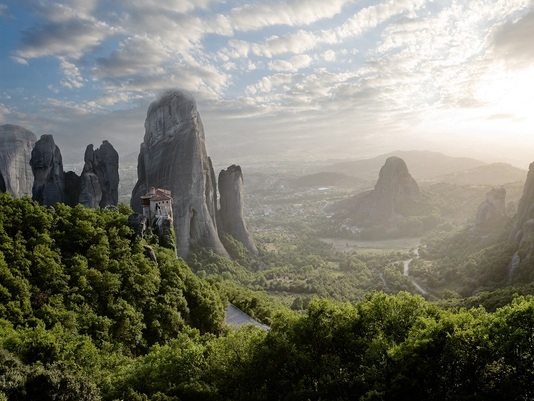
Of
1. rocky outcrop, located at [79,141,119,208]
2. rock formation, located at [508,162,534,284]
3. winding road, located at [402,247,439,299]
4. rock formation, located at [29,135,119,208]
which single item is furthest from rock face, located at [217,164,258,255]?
rock formation, located at [508,162,534,284]

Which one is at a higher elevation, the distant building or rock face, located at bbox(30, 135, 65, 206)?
rock face, located at bbox(30, 135, 65, 206)

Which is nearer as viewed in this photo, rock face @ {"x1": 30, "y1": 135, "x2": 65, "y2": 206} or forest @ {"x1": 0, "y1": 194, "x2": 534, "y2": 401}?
forest @ {"x1": 0, "y1": 194, "x2": 534, "y2": 401}

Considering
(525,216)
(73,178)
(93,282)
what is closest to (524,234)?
(525,216)

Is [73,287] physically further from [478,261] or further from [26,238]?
[478,261]

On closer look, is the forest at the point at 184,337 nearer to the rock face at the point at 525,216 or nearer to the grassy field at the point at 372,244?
the rock face at the point at 525,216

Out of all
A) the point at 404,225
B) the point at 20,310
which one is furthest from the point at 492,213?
the point at 20,310

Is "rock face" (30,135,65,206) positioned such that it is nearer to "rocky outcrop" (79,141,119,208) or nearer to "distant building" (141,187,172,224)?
"rocky outcrop" (79,141,119,208)

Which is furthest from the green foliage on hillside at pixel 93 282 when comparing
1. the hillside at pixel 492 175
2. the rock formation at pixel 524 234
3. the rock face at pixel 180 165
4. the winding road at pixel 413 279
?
the hillside at pixel 492 175
